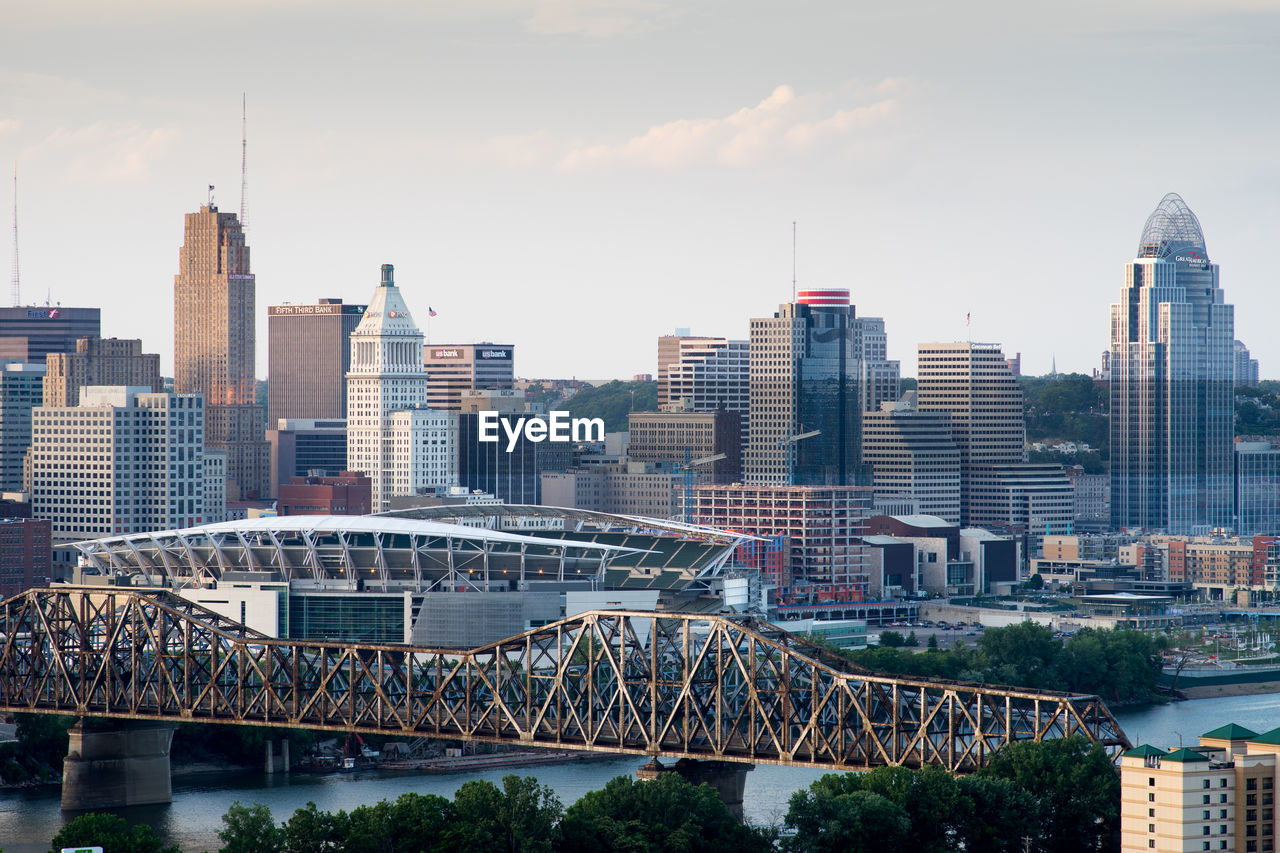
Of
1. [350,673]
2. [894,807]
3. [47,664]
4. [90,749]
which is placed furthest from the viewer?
[47,664]

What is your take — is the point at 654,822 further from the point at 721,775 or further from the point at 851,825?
the point at 721,775

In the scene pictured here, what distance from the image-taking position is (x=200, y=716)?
352 feet

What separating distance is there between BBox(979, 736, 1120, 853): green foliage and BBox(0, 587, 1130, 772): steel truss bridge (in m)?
2.17

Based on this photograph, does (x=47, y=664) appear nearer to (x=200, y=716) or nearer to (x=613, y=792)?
(x=200, y=716)

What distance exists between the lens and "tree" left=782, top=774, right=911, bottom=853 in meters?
82.1

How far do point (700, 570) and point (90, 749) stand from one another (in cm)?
5919

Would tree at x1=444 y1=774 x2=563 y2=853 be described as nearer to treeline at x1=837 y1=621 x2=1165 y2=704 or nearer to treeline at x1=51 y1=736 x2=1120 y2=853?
treeline at x1=51 y1=736 x2=1120 y2=853

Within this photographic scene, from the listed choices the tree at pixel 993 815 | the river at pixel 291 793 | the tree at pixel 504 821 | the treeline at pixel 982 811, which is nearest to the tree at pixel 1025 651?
the river at pixel 291 793

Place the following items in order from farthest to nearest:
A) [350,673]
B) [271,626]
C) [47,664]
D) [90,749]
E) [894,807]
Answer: [271,626] → [47,664] → [90,749] → [350,673] → [894,807]

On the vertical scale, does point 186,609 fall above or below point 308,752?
above

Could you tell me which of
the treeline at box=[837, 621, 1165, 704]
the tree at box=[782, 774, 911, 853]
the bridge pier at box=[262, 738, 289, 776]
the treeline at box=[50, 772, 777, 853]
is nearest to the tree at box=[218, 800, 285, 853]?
the treeline at box=[50, 772, 777, 853]

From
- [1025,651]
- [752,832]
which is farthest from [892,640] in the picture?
[752,832]

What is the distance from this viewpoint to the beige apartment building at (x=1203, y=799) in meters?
74.1

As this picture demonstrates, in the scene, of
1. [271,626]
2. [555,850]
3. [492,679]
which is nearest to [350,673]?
[492,679]
